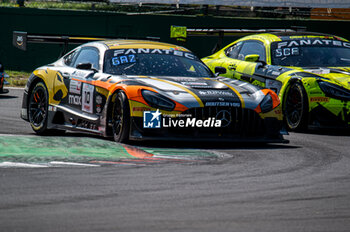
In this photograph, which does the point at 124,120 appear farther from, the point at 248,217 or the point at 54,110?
the point at 248,217

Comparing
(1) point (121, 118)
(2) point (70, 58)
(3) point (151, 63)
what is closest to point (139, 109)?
(1) point (121, 118)

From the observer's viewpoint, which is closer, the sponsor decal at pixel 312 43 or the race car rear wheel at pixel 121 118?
the race car rear wheel at pixel 121 118

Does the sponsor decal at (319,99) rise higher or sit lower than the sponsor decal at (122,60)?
lower

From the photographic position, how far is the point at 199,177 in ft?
19.8

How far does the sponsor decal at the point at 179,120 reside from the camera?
774 cm

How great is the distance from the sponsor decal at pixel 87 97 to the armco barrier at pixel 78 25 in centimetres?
930

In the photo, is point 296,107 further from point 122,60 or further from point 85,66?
point 85,66

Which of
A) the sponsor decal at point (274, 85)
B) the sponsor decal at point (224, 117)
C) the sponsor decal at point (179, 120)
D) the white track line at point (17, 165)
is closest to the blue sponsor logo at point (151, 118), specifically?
the sponsor decal at point (179, 120)

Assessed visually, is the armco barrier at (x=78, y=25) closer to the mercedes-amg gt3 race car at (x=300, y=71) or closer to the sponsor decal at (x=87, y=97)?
the mercedes-amg gt3 race car at (x=300, y=71)

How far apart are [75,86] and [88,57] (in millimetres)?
511

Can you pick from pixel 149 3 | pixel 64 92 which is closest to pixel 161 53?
pixel 64 92

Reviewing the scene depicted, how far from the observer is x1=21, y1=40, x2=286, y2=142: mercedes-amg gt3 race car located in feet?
25.6

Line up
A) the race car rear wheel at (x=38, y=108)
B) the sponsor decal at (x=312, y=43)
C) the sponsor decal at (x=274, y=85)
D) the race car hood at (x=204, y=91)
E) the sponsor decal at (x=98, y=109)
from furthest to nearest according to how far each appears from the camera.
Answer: the sponsor decal at (x=312, y=43) < the sponsor decal at (x=274, y=85) < the race car rear wheel at (x=38, y=108) < the sponsor decal at (x=98, y=109) < the race car hood at (x=204, y=91)

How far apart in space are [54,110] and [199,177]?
3714 millimetres
